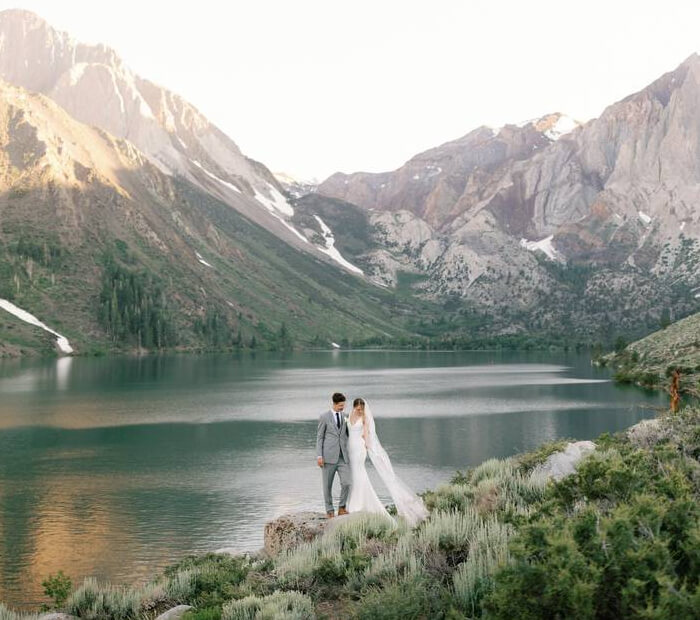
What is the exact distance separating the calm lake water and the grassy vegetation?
12222 mm

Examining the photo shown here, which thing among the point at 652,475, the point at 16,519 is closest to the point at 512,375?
the point at 16,519

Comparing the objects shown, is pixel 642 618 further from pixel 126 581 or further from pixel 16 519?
pixel 16 519

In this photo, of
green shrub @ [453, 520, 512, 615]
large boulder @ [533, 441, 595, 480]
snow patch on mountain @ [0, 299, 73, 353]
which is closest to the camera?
green shrub @ [453, 520, 512, 615]

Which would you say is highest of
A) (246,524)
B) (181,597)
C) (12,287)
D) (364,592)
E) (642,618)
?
(12,287)

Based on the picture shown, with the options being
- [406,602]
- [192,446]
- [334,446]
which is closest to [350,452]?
[334,446]

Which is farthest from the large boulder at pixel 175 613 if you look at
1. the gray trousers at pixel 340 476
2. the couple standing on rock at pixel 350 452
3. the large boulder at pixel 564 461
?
the large boulder at pixel 564 461

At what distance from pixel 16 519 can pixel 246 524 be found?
10976 mm

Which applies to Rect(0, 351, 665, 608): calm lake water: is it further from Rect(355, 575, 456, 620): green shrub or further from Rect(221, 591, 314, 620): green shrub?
Rect(355, 575, 456, 620): green shrub

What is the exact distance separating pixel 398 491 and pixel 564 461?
15.8 ft

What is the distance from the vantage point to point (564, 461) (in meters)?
19.4

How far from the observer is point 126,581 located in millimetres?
25078

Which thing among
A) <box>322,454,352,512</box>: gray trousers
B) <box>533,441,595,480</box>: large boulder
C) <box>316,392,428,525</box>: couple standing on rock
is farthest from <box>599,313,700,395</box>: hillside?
<box>316,392,428,525</box>: couple standing on rock

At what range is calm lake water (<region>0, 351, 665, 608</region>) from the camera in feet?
99.9

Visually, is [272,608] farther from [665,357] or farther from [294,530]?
[665,357]
